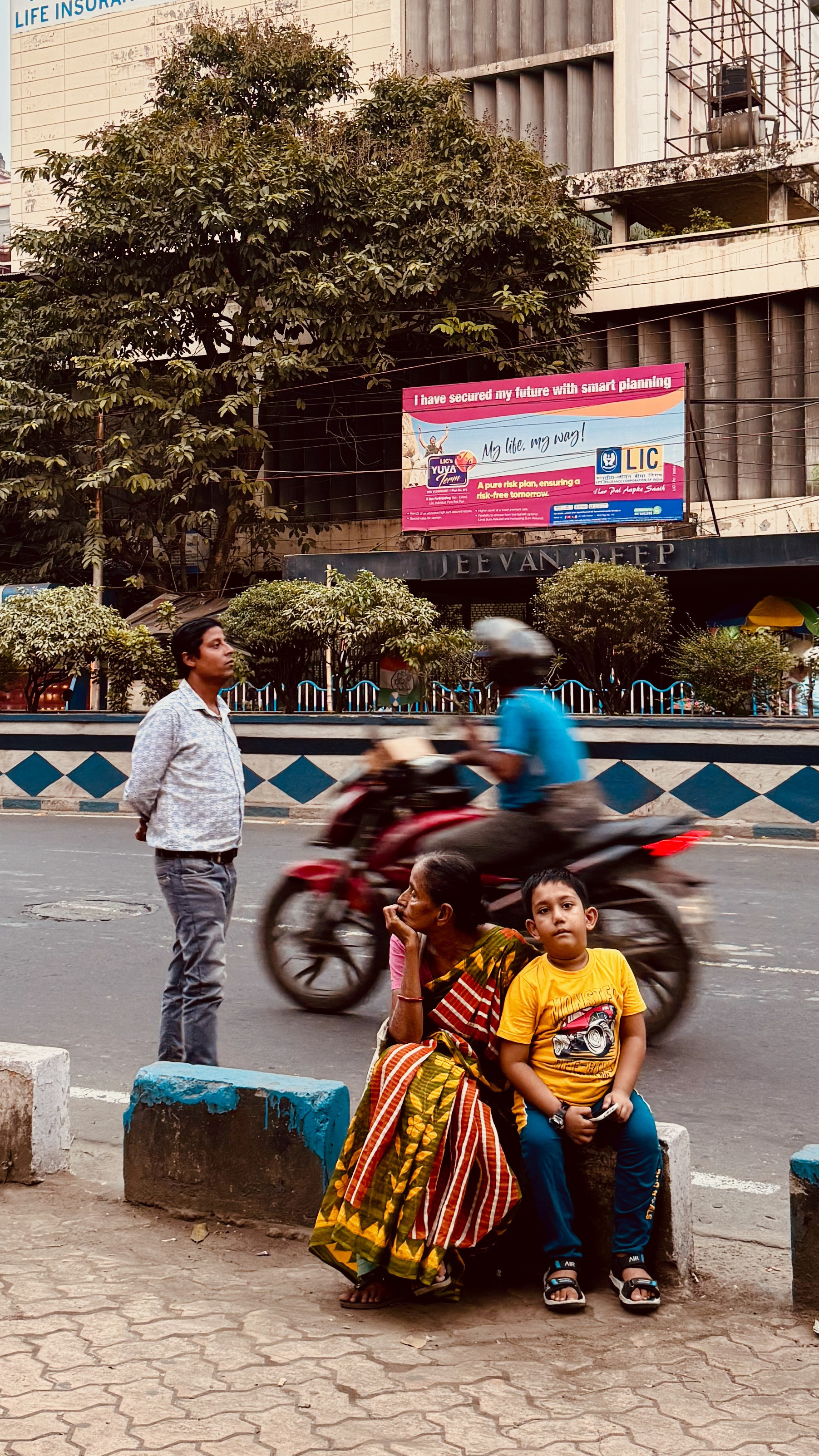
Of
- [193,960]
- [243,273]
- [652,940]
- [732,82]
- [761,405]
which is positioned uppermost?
[732,82]

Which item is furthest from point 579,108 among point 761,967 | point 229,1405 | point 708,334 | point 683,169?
point 229,1405

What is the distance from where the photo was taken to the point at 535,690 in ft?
18.2

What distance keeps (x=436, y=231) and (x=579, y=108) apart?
28.8 feet

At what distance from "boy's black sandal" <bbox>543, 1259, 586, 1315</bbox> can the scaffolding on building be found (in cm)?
2866

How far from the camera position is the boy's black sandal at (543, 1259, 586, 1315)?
129 inches

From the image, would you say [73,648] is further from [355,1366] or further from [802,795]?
[355,1366]

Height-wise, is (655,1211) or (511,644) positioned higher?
(511,644)

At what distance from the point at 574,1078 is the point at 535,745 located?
212 centimetres

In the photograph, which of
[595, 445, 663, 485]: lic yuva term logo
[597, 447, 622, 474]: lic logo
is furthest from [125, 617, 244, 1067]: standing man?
[597, 447, 622, 474]: lic logo

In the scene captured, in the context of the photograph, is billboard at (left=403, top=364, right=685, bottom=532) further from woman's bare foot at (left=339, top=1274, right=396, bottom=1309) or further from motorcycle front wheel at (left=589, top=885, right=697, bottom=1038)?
woman's bare foot at (left=339, top=1274, right=396, bottom=1309)

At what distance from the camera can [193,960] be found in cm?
468

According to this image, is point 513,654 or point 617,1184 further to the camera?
point 513,654

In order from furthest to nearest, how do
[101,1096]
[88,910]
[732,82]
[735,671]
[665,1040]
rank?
[732,82] < [735,671] < [88,910] < [665,1040] < [101,1096]

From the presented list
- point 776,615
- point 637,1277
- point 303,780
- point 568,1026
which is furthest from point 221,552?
point 637,1277
